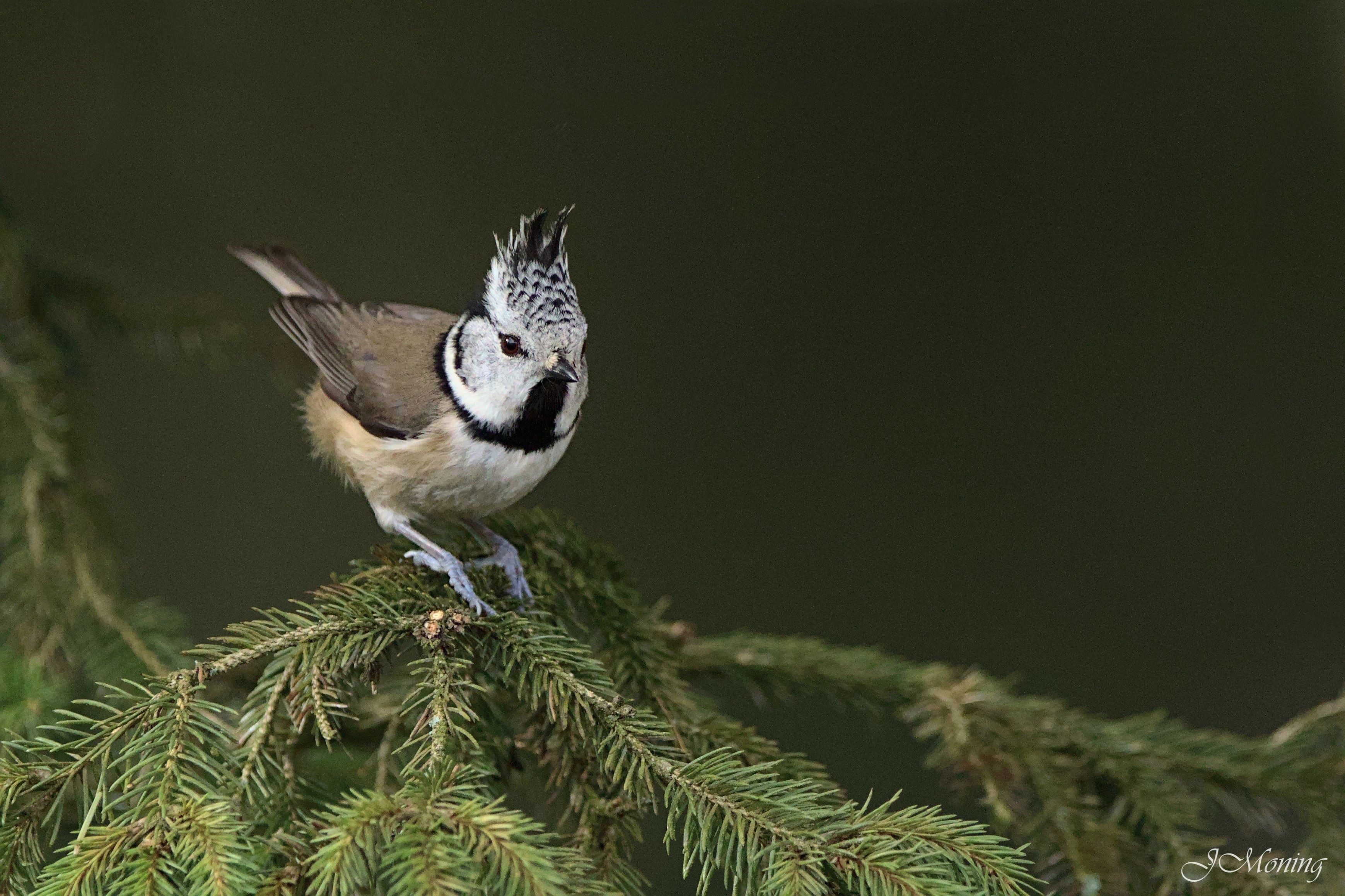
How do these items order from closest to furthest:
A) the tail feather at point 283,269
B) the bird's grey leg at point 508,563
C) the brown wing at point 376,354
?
the bird's grey leg at point 508,563 → the brown wing at point 376,354 → the tail feather at point 283,269

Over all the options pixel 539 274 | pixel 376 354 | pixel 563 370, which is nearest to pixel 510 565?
pixel 563 370

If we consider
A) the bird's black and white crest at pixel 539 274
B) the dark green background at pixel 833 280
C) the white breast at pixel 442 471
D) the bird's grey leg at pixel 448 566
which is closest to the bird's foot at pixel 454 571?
the bird's grey leg at pixel 448 566

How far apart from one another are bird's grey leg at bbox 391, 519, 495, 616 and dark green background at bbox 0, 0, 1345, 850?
1.40m

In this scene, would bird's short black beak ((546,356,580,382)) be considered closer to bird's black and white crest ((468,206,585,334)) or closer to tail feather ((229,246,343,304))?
bird's black and white crest ((468,206,585,334))

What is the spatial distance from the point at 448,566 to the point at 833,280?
2185 mm

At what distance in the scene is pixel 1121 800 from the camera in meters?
1.52

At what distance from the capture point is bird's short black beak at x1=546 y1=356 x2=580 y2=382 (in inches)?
61.8

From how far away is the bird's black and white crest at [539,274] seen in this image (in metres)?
1.54

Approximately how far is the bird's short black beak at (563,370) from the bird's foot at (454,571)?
0.32 meters

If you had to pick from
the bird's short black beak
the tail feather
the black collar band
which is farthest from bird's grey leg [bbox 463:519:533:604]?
the tail feather

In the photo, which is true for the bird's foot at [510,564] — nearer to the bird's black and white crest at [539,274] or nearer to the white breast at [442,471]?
the white breast at [442,471]

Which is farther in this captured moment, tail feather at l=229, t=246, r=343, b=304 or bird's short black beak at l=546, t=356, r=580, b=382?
tail feather at l=229, t=246, r=343, b=304

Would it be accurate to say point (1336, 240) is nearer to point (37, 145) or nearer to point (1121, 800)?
point (1121, 800)

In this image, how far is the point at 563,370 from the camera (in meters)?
1.57
